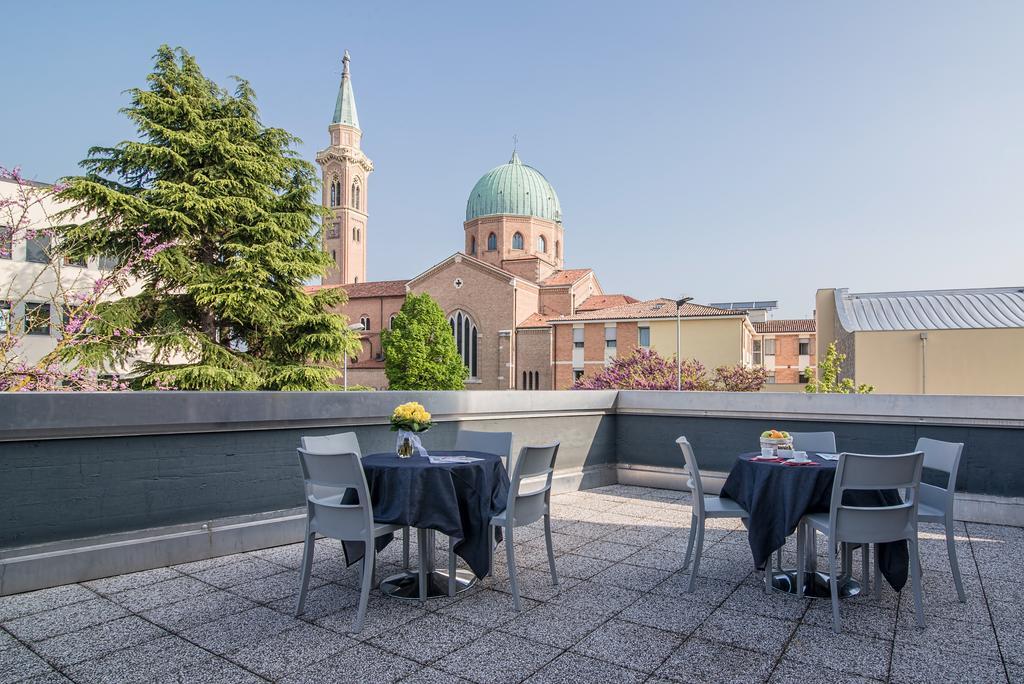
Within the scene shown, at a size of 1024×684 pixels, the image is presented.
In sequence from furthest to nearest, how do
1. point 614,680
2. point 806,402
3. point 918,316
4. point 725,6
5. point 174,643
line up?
point 918,316
point 725,6
point 806,402
point 174,643
point 614,680

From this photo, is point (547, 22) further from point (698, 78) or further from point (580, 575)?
point (580, 575)

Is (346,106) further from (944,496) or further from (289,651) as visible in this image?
(289,651)

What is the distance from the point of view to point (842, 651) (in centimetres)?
299

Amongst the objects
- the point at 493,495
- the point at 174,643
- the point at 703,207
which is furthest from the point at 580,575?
the point at 703,207

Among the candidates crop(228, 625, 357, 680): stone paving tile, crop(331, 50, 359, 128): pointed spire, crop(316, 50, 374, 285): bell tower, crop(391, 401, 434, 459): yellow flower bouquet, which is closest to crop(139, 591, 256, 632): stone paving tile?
crop(228, 625, 357, 680): stone paving tile

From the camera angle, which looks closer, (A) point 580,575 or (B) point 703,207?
(A) point 580,575

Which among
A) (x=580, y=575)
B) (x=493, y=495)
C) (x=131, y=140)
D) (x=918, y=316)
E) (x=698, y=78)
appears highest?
(x=131, y=140)

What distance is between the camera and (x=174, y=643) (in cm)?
303

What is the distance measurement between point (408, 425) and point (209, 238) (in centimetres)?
1629

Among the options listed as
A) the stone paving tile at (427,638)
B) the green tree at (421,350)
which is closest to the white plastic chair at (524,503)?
the stone paving tile at (427,638)

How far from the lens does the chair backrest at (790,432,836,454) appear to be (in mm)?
4934

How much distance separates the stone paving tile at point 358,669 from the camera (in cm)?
264

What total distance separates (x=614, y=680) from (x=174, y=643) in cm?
210

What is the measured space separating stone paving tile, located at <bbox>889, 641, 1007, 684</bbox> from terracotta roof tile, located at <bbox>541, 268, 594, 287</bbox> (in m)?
43.2
